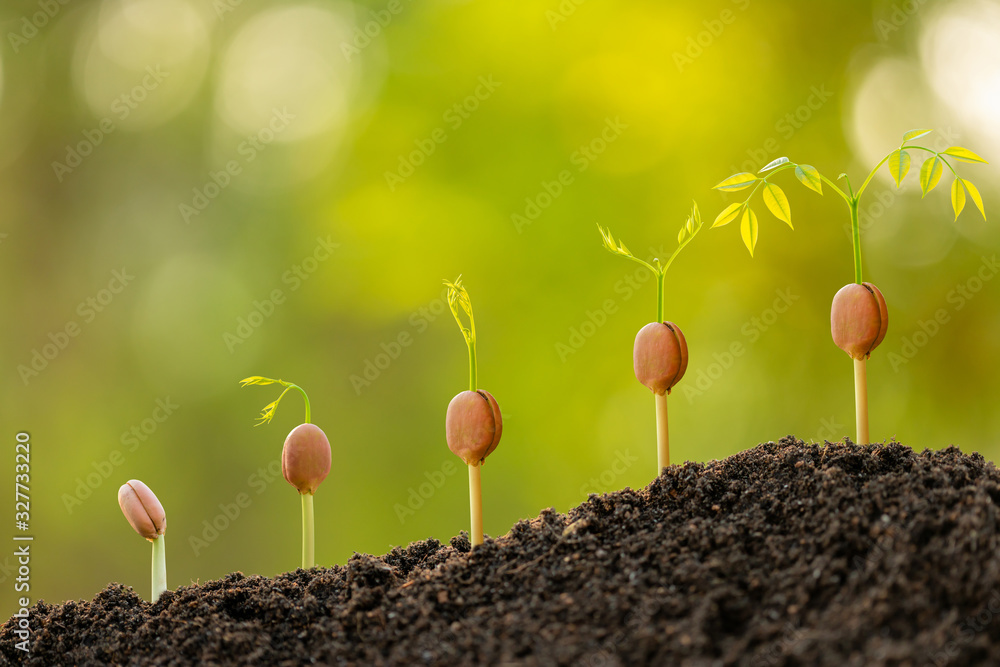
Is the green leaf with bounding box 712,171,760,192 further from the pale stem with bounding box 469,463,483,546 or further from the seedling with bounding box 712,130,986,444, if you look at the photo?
the pale stem with bounding box 469,463,483,546

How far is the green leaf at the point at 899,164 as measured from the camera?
1.02m

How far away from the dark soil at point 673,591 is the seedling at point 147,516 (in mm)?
40

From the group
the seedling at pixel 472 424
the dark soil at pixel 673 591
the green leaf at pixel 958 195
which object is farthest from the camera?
the green leaf at pixel 958 195

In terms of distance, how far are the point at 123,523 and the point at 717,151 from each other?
284 cm

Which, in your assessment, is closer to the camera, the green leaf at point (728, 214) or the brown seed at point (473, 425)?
the brown seed at point (473, 425)

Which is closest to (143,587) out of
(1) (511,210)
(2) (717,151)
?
(1) (511,210)

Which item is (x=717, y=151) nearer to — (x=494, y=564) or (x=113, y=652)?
(x=494, y=564)

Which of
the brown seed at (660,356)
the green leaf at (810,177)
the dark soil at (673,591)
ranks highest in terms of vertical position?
the green leaf at (810,177)

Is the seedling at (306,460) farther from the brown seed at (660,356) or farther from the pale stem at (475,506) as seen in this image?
the brown seed at (660,356)

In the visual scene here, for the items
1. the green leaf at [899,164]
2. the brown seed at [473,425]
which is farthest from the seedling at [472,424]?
the green leaf at [899,164]

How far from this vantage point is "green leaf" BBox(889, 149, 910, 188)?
102 centimetres

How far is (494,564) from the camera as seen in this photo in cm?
94

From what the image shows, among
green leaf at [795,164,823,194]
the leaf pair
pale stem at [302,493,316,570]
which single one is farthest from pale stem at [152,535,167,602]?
green leaf at [795,164,823,194]

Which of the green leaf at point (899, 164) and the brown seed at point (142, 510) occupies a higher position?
the green leaf at point (899, 164)
